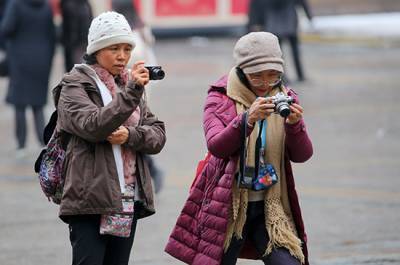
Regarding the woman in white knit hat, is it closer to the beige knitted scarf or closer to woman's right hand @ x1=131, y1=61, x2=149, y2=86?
woman's right hand @ x1=131, y1=61, x2=149, y2=86

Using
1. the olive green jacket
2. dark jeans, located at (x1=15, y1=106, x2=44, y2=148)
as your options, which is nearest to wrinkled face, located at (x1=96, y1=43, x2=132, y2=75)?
the olive green jacket

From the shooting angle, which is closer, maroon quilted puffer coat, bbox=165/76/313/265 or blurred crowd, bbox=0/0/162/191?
maroon quilted puffer coat, bbox=165/76/313/265

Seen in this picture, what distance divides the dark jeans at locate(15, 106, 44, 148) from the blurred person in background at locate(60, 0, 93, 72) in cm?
86

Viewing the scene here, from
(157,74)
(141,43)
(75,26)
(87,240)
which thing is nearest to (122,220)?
(87,240)

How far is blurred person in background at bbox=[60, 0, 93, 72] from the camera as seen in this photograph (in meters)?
12.7

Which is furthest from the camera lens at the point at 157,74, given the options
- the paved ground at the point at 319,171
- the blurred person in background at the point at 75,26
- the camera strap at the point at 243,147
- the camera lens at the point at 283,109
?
the blurred person in background at the point at 75,26

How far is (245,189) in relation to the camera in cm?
564

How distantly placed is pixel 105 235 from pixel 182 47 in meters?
16.7

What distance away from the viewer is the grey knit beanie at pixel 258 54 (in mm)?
5520

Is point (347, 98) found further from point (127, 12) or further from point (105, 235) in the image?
point (105, 235)

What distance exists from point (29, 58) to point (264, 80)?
6.97 m

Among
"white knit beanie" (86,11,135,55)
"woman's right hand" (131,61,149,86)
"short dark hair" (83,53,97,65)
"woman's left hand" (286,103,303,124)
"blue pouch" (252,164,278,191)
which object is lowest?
"blue pouch" (252,164,278,191)

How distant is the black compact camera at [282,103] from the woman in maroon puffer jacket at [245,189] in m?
0.20

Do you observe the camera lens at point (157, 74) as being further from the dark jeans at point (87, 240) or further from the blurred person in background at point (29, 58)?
the blurred person in background at point (29, 58)
